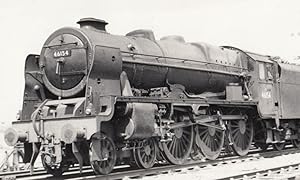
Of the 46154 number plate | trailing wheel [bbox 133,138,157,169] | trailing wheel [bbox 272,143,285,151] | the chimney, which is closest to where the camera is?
the 46154 number plate

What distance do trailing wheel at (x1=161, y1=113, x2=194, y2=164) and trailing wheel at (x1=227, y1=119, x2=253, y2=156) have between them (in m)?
2.11

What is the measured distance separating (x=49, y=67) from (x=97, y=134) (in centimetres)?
226

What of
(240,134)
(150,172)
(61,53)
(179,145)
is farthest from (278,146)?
(61,53)

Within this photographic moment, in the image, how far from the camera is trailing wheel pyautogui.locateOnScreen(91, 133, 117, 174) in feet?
32.8

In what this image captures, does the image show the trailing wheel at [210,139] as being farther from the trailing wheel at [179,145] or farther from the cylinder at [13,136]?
the cylinder at [13,136]

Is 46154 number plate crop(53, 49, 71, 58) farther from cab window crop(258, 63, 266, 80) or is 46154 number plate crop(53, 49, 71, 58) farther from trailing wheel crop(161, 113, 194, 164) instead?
cab window crop(258, 63, 266, 80)

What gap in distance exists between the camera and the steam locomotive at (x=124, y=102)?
33.6 ft

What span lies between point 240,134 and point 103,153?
6.57m

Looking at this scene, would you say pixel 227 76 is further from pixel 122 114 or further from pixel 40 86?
pixel 40 86

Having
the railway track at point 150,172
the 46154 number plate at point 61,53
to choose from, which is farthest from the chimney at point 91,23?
the railway track at point 150,172

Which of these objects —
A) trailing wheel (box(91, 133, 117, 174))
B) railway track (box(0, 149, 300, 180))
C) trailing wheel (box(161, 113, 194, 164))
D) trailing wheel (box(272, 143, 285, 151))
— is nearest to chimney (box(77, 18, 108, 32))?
trailing wheel (box(91, 133, 117, 174))

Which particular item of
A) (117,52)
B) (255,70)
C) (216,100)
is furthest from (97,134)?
(255,70)

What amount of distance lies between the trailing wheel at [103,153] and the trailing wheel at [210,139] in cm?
347

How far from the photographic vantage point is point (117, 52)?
35.4 ft
